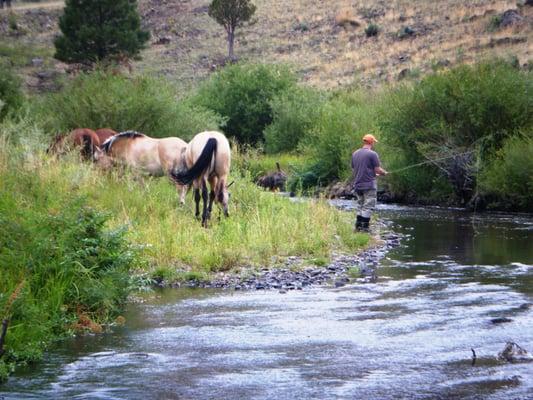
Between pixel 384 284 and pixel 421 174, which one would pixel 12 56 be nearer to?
pixel 421 174

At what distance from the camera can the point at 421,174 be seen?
31797mm

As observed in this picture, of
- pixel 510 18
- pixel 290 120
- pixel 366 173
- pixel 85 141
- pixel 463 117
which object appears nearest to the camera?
pixel 366 173

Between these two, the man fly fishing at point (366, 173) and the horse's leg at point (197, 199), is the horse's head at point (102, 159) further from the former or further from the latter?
the man fly fishing at point (366, 173)

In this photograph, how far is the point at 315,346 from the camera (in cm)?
1086

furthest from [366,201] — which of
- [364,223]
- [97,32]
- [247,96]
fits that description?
[97,32]

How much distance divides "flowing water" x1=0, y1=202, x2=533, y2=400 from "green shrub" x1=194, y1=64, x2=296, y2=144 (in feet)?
104

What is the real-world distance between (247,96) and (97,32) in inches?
670

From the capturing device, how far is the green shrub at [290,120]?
145 feet

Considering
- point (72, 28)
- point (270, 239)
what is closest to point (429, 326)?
point (270, 239)

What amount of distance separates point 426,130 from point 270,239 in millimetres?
15193

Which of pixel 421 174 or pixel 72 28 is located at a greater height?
pixel 72 28

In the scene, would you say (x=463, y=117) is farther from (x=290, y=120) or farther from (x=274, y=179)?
(x=290, y=120)

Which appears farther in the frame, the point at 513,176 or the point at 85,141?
the point at 513,176

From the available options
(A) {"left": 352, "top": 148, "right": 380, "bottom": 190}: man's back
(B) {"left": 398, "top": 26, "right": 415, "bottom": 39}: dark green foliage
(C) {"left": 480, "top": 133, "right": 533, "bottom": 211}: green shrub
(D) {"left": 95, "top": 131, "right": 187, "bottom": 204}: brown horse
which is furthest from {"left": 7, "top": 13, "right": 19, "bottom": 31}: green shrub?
(A) {"left": 352, "top": 148, "right": 380, "bottom": 190}: man's back
